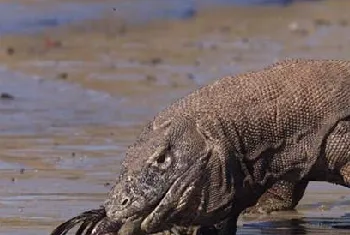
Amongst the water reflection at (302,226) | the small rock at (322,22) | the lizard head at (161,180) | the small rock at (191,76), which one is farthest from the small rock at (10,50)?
the lizard head at (161,180)

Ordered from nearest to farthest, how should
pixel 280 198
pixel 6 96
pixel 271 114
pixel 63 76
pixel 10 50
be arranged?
1. pixel 271 114
2. pixel 280 198
3. pixel 6 96
4. pixel 63 76
5. pixel 10 50

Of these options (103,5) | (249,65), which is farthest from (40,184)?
(103,5)

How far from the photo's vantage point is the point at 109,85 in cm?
1402

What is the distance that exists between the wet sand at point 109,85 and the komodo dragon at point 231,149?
0.74 m

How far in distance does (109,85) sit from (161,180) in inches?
292

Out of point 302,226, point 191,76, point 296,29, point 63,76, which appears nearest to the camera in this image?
point 302,226

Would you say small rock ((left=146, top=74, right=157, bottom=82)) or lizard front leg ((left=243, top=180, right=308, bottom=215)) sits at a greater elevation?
lizard front leg ((left=243, top=180, right=308, bottom=215))

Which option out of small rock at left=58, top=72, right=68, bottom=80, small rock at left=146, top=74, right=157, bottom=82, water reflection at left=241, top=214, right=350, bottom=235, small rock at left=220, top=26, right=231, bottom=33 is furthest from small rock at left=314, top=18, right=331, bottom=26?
water reflection at left=241, top=214, right=350, bottom=235

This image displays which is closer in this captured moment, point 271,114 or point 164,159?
point 164,159

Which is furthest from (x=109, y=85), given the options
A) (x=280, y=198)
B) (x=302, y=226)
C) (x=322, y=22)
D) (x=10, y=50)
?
(x=322, y=22)

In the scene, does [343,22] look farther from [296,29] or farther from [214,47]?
[214,47]

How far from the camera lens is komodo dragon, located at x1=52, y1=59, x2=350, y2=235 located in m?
6.64

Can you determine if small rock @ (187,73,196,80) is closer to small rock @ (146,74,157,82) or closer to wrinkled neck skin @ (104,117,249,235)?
small rock @ (146,74,157,82)

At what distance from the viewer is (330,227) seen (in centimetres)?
756
